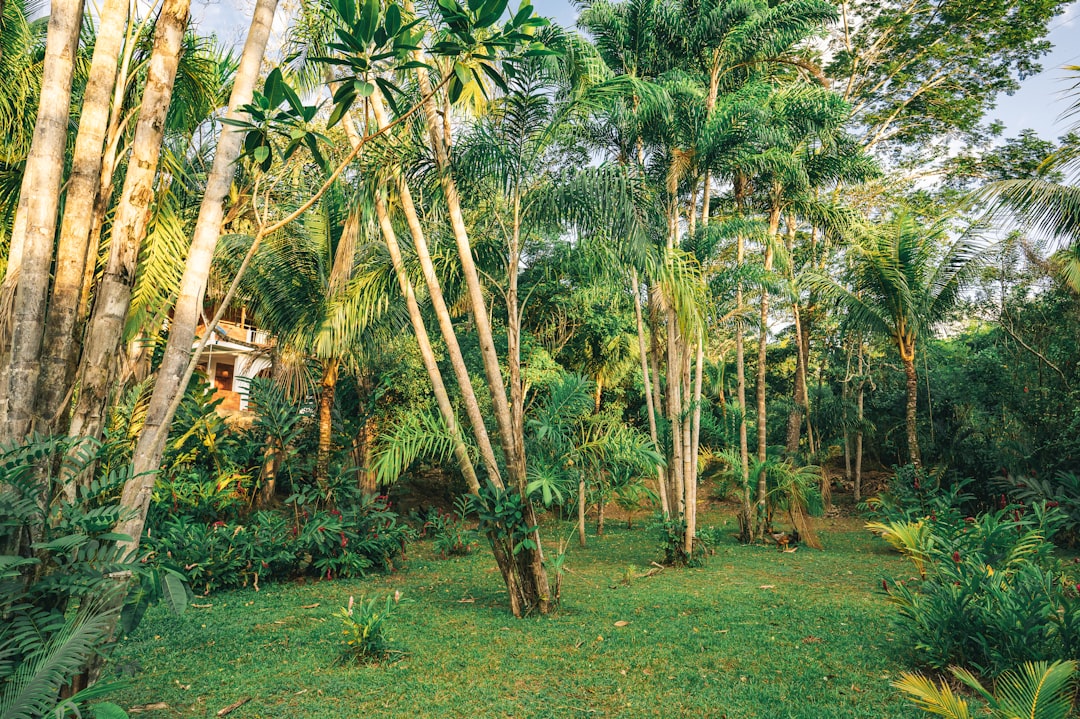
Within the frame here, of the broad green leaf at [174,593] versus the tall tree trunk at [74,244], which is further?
the tall tree trunk at [74,244]

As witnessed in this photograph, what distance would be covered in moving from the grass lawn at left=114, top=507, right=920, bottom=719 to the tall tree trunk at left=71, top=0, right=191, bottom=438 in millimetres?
1299

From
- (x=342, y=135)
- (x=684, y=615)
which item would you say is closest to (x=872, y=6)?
(x=342, y=135)

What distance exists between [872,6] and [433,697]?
20.3 metres

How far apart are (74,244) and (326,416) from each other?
8.05 metres

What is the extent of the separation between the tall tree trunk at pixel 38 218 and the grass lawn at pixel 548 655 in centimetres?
137

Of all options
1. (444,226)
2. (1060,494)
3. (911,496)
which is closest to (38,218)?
(444,226)

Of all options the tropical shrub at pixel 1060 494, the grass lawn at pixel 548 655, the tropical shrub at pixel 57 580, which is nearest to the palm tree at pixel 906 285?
the tropical shrub at pixel 1060 494

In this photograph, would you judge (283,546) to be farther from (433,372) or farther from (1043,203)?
(1043,203)

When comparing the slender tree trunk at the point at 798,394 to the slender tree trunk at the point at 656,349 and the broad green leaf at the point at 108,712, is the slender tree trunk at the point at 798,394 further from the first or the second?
the broad green leaf at the point at 108,712

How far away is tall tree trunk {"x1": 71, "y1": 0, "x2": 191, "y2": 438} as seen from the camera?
2.86 meters

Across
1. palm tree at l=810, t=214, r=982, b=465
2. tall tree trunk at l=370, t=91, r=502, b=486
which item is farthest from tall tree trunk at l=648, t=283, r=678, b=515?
palm tree at l=810, t=214, r=982, b=465

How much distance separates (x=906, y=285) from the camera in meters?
11.5

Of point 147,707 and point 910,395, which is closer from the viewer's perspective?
point 147,707

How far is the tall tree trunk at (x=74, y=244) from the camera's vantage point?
9.14 ft
